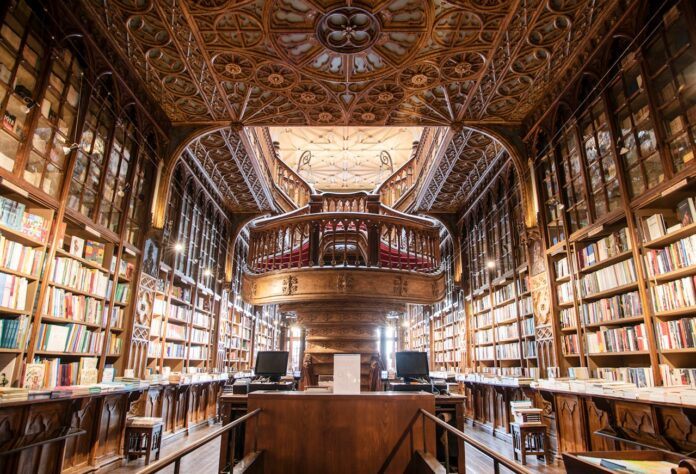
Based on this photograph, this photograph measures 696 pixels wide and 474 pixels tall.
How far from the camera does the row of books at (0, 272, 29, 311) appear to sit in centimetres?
319

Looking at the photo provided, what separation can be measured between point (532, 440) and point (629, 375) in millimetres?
1811

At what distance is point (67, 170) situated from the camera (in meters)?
3.95

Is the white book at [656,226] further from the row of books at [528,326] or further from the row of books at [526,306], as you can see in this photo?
the row of books at [528,326]

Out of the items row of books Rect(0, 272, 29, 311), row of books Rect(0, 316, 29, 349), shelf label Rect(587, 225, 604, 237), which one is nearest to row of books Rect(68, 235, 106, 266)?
row of books Rect(0, 272, 29, 311)

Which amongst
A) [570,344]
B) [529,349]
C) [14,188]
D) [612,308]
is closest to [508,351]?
[529,349]

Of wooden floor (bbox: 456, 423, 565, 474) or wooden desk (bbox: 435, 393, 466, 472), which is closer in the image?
wooden desk (bbox: 435, 393, 466, 472)

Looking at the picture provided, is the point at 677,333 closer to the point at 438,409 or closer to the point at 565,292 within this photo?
the point at 565,292

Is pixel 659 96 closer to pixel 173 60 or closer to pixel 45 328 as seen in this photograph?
pixel 173 60

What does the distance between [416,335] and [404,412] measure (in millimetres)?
10861

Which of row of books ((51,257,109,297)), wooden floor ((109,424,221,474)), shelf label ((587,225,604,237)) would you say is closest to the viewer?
row of books ((51,257,109,297))

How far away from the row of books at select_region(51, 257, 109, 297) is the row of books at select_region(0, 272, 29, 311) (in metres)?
0.37

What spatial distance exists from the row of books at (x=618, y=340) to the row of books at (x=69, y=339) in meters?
5.34

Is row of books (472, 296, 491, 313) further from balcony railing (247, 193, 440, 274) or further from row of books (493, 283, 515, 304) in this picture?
balcony railing (247, 193, 440, 274)

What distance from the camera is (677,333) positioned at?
3314 mm
